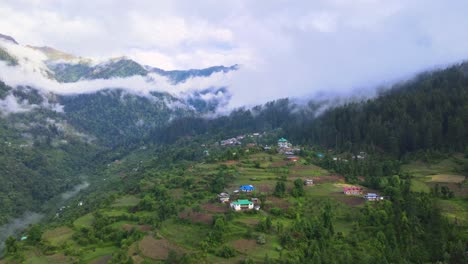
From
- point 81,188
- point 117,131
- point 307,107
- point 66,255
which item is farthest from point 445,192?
point 117,131

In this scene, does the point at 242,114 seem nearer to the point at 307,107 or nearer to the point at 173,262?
the point at 307,107

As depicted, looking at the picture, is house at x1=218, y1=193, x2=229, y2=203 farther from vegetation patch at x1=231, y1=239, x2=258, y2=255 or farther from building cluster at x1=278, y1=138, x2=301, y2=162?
building cluster at x1=278, y1=138, x2=301, y2=162

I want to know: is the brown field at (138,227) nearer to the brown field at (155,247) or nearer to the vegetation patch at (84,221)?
the brown field at (155,247)

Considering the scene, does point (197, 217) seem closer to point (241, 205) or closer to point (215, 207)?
point (215, 207)

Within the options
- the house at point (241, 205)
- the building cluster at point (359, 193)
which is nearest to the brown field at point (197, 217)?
A: the house at point (241, 205)

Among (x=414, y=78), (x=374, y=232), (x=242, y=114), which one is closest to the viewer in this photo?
(x=374, y=232)
